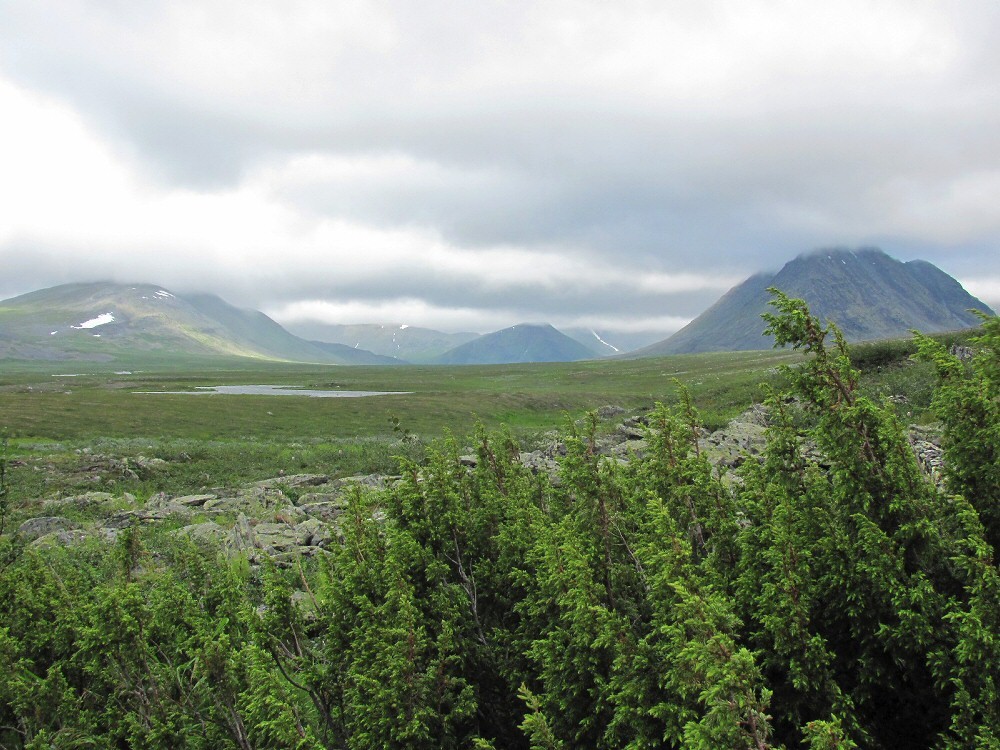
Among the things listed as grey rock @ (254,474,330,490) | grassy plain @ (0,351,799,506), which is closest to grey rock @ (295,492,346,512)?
grey rock @ (254,474,330,490)

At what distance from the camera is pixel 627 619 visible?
17.2 feet

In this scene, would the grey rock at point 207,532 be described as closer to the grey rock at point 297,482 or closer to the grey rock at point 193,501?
the grey rock at point 193,501

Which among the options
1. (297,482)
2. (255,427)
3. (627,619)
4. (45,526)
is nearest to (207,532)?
(45,526)

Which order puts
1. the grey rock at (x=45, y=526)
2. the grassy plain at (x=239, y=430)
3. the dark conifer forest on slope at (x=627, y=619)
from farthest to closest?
the grassy plain at (x=239, y=430) < the grey rock at (x=45, y=526) < the dark conifer forest on slope at (x=627, y=619)

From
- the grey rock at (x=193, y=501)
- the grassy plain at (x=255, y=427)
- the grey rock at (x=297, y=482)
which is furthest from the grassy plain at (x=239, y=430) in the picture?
the grey rock at (x=193, y=501)

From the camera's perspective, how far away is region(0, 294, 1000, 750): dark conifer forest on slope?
4461mm

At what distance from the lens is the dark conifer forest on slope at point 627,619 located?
4.46 metres

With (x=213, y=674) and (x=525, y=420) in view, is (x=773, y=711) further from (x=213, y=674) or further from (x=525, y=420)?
(x=525, y=420)

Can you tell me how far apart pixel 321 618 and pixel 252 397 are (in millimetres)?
95015

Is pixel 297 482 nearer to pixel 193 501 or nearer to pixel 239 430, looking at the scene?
pixel 193 501

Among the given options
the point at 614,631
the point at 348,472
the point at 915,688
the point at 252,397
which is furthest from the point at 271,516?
the point at 252,397

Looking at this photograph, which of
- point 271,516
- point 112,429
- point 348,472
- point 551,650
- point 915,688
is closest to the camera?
point 915,688

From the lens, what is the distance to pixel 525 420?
6981cm

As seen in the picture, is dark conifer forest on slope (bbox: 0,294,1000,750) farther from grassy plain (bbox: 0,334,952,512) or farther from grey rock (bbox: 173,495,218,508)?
grey rock (bbox: 173,495,218,508)
